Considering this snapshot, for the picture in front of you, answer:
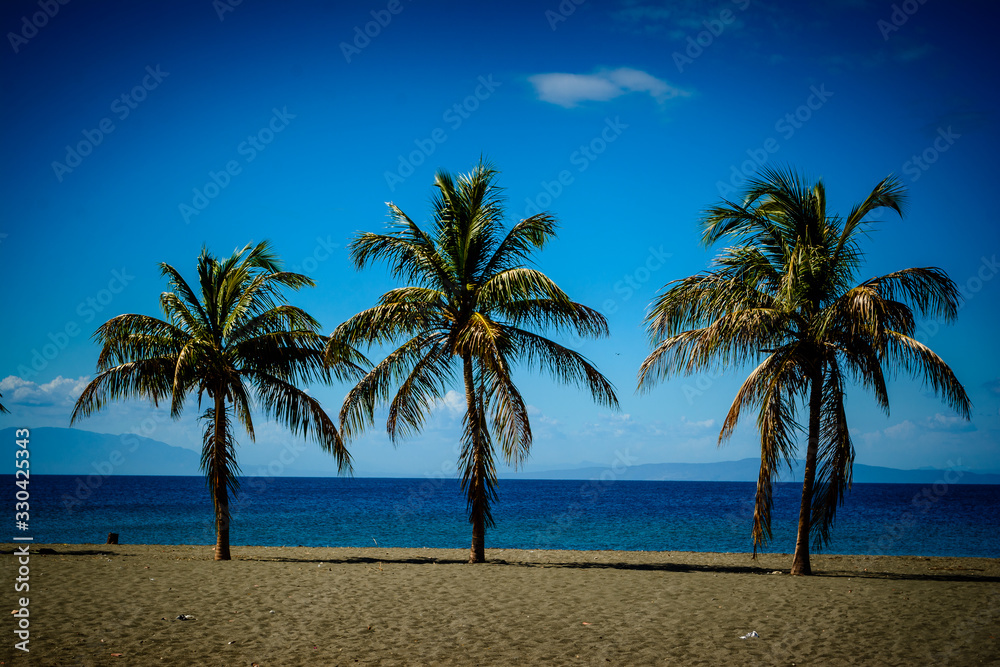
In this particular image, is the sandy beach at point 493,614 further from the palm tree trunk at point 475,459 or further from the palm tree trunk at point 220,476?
the palm tree trunk at point 475,459

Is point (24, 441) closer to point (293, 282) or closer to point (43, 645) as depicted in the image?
point (43, 645)

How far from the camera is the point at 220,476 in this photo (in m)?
14.7

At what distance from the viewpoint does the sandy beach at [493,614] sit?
7.39 meters

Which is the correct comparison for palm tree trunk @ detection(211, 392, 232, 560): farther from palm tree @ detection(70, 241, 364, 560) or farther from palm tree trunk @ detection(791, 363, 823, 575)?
palm tree trunk @ detection(791, 363, 823, 575)

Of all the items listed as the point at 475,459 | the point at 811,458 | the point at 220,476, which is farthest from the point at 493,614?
the point at 220,476

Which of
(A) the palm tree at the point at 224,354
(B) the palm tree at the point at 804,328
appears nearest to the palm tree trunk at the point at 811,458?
(B) the palm tree at the point at 804,328

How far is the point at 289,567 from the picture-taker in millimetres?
13680

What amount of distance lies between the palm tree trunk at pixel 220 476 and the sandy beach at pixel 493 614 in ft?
1.96

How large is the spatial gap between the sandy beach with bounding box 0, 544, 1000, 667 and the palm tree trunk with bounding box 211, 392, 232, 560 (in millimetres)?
598

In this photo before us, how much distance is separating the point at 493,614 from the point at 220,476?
8233mm

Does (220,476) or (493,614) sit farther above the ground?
(220,476)

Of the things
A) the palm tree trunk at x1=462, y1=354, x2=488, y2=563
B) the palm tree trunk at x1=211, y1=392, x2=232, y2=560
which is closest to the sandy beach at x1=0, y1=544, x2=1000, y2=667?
the palm tree trunk at x1=211, y1=392, x2=232, y2=560

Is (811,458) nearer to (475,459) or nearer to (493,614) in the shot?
(475,459)

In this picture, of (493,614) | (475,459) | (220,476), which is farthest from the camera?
(220,476)
